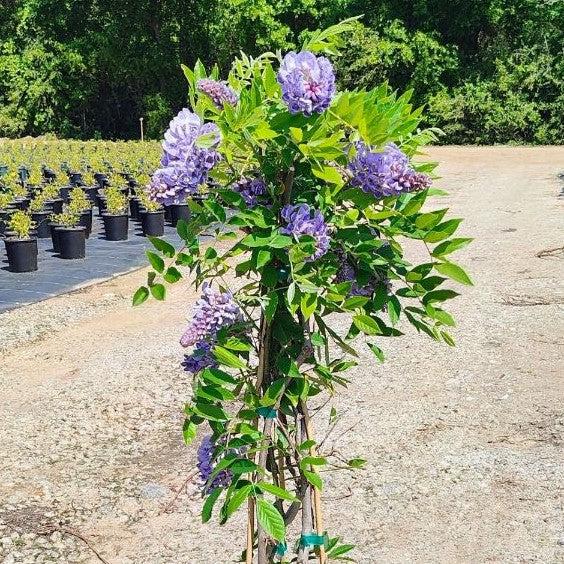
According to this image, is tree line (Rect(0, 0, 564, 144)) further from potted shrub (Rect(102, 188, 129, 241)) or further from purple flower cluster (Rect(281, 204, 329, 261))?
purple flower cluster (Rect(281, 204, 329, 261))

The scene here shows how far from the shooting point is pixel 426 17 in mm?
29562

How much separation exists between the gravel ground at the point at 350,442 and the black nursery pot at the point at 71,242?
250 cm

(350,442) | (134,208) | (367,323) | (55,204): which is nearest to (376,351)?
(367,323)

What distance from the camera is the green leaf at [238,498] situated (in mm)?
1753

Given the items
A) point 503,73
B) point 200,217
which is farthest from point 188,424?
point 503,73

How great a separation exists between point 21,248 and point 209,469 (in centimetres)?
831

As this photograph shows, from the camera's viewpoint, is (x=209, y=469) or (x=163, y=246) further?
(x=209, y=469)

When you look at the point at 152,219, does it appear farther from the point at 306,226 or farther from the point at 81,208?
the point at 306,226

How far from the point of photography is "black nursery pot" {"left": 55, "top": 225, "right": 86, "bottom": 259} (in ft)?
34.9

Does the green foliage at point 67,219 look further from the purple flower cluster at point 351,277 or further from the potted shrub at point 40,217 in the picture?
the purple flower cluster at point 351,277

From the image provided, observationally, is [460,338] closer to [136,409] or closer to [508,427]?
[508,427]

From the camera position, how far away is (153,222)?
12.6 meters

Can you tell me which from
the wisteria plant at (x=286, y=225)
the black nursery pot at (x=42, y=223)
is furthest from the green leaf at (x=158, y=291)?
the black nursery pot at (x=42, y=223)

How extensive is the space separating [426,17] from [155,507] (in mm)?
28122
